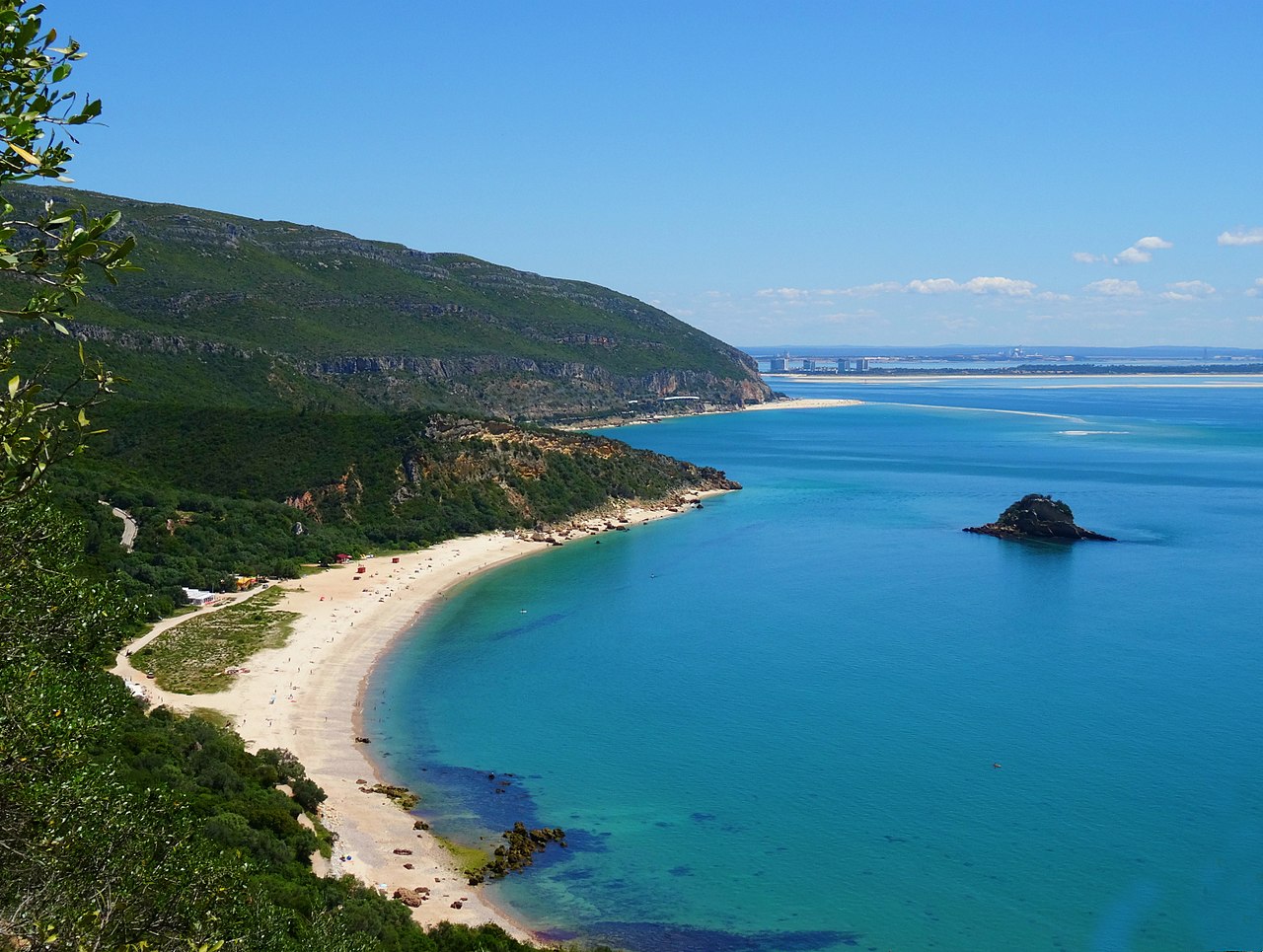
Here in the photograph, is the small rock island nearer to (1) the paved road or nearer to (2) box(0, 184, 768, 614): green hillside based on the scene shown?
(2) box(0, 184, 768, 614): green hillside

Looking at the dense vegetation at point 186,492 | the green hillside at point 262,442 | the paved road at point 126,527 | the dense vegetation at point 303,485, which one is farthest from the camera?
the green hillside at point 262,442

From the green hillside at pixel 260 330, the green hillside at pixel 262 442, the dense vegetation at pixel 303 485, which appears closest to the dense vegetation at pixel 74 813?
the green hillside at pixel 262 442

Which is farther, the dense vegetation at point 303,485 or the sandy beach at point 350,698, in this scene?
the dense vegetation at point 303,485

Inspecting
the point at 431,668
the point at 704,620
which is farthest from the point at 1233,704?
the point at 431,668

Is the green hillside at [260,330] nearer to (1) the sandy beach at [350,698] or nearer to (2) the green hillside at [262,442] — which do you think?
(2) the green hillside at [262,442]

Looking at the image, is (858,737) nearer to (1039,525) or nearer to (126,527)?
(126,527)

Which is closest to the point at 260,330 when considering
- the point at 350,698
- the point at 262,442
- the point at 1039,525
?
the point at 262,442

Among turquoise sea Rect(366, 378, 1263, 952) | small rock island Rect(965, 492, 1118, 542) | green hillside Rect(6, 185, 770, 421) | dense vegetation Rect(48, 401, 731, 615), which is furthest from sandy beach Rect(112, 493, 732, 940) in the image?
small rock island Rect(965, 492, 1118, 542)
